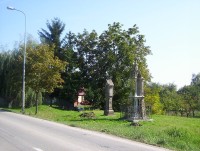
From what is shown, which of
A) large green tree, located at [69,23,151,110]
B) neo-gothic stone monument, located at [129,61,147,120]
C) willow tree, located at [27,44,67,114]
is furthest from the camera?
large green tree, located at [69,23,151,110]

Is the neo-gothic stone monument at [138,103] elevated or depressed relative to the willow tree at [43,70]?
depressed

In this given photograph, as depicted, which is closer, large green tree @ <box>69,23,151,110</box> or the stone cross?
the stone cross

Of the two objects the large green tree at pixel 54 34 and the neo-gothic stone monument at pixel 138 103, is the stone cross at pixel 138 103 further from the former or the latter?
the large green tree at pixel 54 34

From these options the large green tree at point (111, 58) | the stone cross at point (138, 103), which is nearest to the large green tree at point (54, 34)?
→ the large green tree at point (111, 58)

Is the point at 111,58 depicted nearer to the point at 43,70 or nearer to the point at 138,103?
the point at 43,70

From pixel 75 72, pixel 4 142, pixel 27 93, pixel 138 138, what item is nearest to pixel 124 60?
pixel 75 72

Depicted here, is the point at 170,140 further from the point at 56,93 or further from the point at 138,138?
the point at 56,93

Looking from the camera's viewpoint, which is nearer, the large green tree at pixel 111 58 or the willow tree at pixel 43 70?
the willow tree at pixel 43 70

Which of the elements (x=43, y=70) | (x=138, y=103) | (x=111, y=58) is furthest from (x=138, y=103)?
(x=111, y=58)

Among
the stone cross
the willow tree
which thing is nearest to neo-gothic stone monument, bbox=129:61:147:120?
the stone cross

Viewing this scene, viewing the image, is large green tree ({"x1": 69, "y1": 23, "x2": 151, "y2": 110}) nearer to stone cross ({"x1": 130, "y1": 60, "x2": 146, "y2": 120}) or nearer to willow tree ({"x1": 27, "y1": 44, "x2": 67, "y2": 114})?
willow tree ({"x1": 27, "y1": 44, "x2": 67, "y2": 114})

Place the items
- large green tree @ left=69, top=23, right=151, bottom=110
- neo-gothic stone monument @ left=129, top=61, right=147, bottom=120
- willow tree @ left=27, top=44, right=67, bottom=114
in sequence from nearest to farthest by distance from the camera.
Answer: neo-gothic stone monument @ left=129, top=61, right=147, bottom=120
willow tree @ left=27, top=44, right=67, bottom=114
large green tree @ left=69, top=23, right=151, bottom=110

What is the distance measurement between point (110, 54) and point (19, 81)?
53.0ft

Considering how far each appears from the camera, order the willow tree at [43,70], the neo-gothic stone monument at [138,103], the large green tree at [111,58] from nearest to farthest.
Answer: the neo-gothic stone monument at [138,103] < the willow tree at [43,70] < the large green tree at [111,58]
